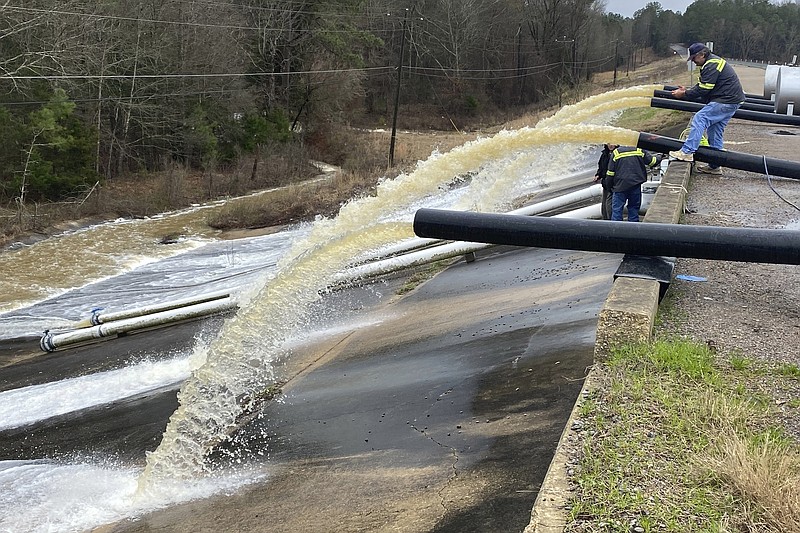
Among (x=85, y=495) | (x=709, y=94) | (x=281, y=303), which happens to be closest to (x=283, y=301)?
(x=281, y=303)

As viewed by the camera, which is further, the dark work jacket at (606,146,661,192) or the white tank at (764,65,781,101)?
the white tank at (764,65,781,101)

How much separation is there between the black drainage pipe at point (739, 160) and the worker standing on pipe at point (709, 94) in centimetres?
22

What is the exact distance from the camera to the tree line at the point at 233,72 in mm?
25656

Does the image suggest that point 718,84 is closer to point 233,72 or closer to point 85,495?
point 85,495

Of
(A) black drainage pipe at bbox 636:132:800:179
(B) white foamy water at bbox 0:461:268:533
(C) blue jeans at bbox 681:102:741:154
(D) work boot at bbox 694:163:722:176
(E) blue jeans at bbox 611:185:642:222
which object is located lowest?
(B) white foamy water at bbox 0:461:268:533

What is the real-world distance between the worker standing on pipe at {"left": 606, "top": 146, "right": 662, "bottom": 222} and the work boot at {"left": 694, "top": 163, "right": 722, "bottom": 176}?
3248 millimetres

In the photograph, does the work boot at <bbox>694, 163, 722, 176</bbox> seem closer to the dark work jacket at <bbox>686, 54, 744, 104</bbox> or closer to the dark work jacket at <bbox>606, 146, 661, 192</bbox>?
the dark work jacket at <bbox>686, 54, 744, 104</bbox>

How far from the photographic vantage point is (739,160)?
10805 mm

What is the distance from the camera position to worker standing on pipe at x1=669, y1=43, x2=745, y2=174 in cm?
1024

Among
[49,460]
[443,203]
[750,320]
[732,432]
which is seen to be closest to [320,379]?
[49,460]

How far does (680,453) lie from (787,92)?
14.8m

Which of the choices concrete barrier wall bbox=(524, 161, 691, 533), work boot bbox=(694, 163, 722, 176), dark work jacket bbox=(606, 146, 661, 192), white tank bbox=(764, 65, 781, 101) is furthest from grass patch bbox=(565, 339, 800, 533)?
white tank bbox=(764, 65, 781, 101)

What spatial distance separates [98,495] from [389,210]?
4520mm

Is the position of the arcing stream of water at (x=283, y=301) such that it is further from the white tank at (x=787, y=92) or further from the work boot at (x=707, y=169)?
the white tank at (x=787, y=92)
